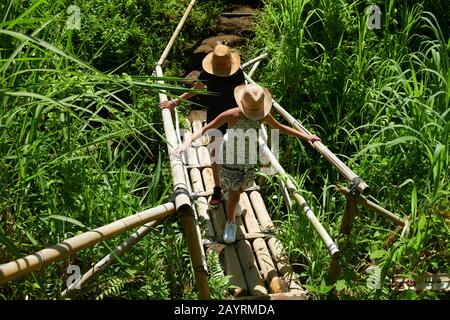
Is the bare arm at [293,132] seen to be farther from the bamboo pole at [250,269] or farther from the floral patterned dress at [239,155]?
the bamboo pole at [250,269]

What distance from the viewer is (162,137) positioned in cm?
219

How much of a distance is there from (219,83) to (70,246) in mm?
1904

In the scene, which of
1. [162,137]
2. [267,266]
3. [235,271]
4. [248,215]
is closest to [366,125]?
[248,215]

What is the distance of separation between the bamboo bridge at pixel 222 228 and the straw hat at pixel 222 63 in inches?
14.8

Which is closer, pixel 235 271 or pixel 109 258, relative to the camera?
pixel 109 258

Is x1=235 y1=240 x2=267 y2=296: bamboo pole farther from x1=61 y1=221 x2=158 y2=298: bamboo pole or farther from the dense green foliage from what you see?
x1=61 y1=221 x2=158 y2=298: bamboo pole

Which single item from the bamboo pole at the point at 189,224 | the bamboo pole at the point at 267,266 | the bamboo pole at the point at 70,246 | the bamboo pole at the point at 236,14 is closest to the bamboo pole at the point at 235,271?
the bamboo pole at the point at 267,266

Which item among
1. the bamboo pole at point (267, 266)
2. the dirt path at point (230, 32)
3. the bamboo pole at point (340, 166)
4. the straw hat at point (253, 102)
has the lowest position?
the bamboo pole at point (267, 266)

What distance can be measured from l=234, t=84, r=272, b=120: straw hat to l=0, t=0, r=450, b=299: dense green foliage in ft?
1.77

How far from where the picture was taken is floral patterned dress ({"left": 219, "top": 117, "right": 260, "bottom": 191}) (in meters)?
3.34

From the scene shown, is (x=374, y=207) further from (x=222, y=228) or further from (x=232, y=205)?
(x=222, y=228)

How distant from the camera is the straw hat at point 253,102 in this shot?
10.3 ft

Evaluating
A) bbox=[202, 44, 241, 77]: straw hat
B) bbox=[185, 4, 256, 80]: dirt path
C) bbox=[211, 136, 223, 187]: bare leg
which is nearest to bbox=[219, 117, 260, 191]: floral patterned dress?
bbox=[211, 136, 223, 187]: bare leg

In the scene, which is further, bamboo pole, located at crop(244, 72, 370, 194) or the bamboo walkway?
the bamboo walkway
